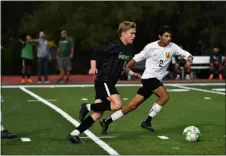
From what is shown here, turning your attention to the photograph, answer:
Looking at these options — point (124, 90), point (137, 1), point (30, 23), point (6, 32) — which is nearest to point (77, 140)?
point (124, 90)

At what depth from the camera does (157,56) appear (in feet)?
39.4

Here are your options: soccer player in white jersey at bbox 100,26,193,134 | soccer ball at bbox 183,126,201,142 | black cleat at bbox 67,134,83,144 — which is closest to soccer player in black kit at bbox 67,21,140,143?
black cleat at bbox 67,134,83,144

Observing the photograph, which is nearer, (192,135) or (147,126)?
(192,135)

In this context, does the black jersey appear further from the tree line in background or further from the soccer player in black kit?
the tree line in background

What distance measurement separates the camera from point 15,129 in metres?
11.9

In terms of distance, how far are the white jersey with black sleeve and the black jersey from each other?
1641 millimetres

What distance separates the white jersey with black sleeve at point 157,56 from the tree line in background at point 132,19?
25.3 meters

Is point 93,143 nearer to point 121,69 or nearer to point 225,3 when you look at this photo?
point 121,69

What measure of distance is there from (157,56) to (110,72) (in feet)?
6.31

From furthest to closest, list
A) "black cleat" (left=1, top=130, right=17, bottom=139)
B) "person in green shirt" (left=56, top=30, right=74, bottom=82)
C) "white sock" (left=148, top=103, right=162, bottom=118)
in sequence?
"person in green shirt" (left=56, top=30, right=74, bottom=82) < "white sock" (left=148, top=103, right=162, bottom=118) < "black cleat" (left=1, top=130, right=17, bottom=139)

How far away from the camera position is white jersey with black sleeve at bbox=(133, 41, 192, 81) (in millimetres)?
12023

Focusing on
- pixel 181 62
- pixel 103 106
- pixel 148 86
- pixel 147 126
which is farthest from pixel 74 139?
pixel 181 62

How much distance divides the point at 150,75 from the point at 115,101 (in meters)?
2.03

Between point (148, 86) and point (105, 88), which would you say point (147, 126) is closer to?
point (148, 86)
